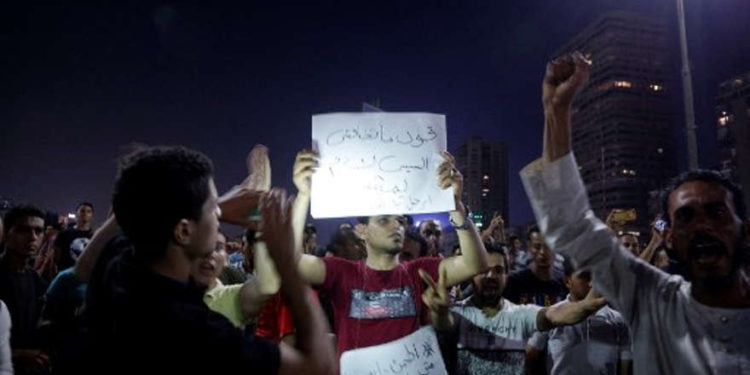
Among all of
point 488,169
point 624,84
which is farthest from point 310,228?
point 488,169

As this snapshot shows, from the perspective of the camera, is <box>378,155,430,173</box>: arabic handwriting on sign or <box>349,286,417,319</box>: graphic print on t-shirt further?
<box>378,155,430,173</box>: arabic handwriting on sign

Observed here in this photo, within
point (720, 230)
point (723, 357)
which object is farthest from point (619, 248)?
point (723, 357)

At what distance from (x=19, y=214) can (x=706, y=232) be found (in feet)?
19.8

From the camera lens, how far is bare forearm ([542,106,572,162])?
2250 mm

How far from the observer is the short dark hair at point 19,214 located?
218 inches

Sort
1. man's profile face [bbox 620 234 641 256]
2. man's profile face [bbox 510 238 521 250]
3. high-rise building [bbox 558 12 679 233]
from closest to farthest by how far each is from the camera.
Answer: man's profile face [bbox 620 234 641 256] < man's profile face [bbox 510 238 521 250] < high-rise building [bbox 558 12 679 233]

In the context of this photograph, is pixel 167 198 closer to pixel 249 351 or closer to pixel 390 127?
pixel 249 351

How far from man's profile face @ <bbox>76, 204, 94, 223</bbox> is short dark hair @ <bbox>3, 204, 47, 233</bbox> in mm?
3383

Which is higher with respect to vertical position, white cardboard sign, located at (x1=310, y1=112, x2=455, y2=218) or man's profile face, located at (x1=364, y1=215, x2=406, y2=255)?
white cardboard sign, located at (x1=310, y1=112, x2=455, y2=218)

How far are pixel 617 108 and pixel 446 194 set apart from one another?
4028 inches

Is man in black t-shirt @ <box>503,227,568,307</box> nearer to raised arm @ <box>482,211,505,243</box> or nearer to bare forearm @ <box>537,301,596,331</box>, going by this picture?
bare forearm @ <box>537,301,596,331</box>

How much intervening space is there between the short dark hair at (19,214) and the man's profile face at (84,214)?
3383mm

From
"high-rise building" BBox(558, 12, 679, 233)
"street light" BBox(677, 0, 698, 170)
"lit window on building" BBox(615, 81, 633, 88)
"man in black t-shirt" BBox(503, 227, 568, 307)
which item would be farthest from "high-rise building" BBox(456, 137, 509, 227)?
"man in black t-shirt" BBox(503, 227, 568, 307)

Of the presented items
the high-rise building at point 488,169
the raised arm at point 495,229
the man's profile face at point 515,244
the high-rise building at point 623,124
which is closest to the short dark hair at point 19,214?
the raised arm at point 495,229
